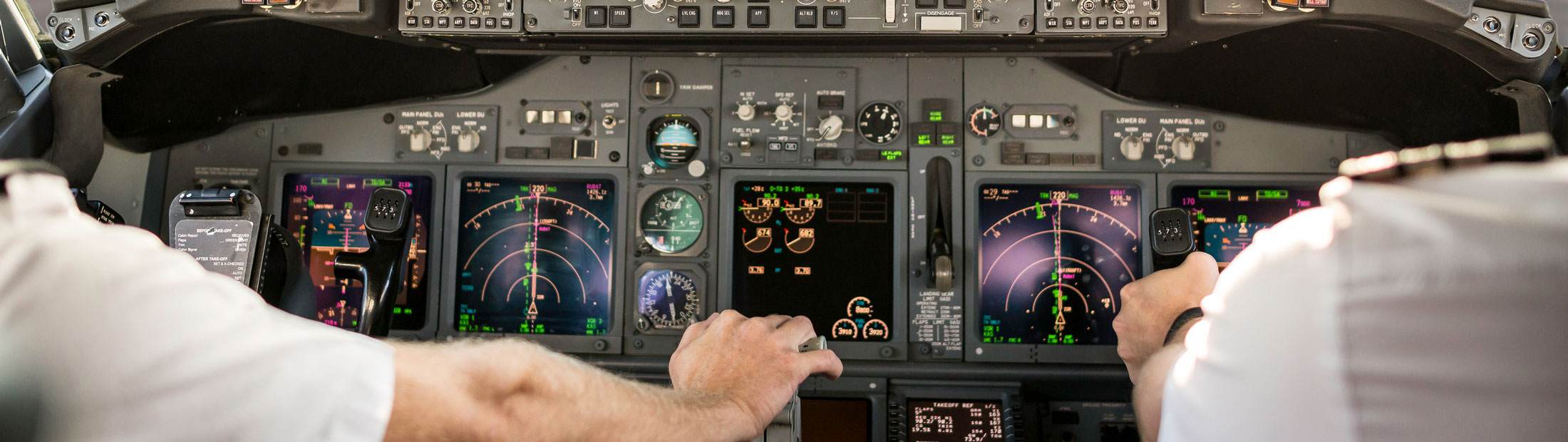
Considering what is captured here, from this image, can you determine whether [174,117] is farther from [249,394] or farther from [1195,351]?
[1195,351]

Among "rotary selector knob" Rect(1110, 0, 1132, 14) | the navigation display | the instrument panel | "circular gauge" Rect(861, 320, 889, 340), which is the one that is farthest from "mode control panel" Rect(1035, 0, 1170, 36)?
the navigation display

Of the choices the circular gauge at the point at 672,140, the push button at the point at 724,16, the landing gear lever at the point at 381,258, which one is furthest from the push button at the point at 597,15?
the landing gear lever at the point at 381,258

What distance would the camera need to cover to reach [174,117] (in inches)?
104

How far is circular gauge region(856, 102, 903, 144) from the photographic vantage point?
265 cm

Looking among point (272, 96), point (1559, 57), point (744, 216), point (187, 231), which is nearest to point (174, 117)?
point (272, 96)

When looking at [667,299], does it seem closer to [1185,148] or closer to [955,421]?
[955,421]

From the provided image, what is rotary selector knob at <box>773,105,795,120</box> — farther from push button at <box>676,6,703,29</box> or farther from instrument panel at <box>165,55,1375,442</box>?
push button at <box>676,6,703,29</box>

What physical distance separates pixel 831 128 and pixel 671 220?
583 mm

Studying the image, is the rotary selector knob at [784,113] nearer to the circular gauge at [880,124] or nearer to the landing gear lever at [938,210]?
the circular gauge at [880,124]

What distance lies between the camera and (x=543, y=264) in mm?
2670

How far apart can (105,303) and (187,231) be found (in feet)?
6.71

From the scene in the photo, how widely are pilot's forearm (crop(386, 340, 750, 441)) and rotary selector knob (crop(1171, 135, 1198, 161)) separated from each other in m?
1.96

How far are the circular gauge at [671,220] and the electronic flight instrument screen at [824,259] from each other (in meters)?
0.17

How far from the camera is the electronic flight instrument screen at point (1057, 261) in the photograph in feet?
8.52
